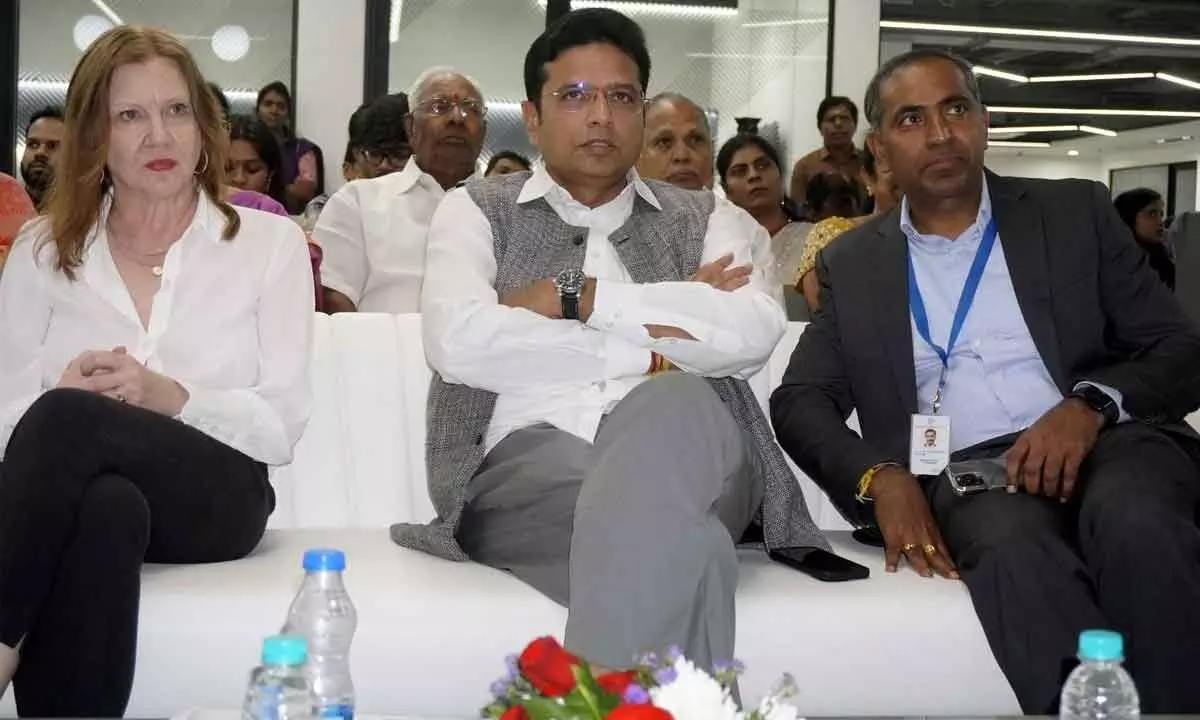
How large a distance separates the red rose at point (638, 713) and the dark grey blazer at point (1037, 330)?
160cm

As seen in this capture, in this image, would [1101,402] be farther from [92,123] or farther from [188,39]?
[188,39]

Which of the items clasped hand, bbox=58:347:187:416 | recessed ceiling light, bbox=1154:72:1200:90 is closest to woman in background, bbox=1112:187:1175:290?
recessed ceiling light, bbox=1154:72:1200:90

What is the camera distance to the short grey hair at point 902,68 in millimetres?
2738

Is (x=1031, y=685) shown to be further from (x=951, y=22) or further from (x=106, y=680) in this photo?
(x=951, y=22)

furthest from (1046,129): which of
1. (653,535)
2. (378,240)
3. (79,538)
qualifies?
(79,538)

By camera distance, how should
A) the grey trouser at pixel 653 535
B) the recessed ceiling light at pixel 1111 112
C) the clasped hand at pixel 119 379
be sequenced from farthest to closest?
the recessed ceiling light at pixel 1111 112, the clasped hand at pixel 119 379, the grey trouser at pixel 653 535

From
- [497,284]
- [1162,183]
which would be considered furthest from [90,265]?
[1162,183]

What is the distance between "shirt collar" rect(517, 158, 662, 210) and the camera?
2.71m

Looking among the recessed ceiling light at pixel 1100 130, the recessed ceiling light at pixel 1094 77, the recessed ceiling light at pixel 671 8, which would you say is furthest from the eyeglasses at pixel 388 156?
the recessed ceiling light at pixel 1100 130

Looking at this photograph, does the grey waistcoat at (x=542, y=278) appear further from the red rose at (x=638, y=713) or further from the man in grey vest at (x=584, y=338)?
the red rose at (x=638, y=713)

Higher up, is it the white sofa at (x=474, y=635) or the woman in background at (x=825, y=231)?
the woman in background at (x=825, y=231)

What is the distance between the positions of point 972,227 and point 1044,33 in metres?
8.24

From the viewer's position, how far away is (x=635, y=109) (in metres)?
2.68

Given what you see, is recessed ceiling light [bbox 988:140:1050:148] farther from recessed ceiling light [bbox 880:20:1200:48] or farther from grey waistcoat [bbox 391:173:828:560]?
grey waistcoat [bbox 391:173:828:560]
